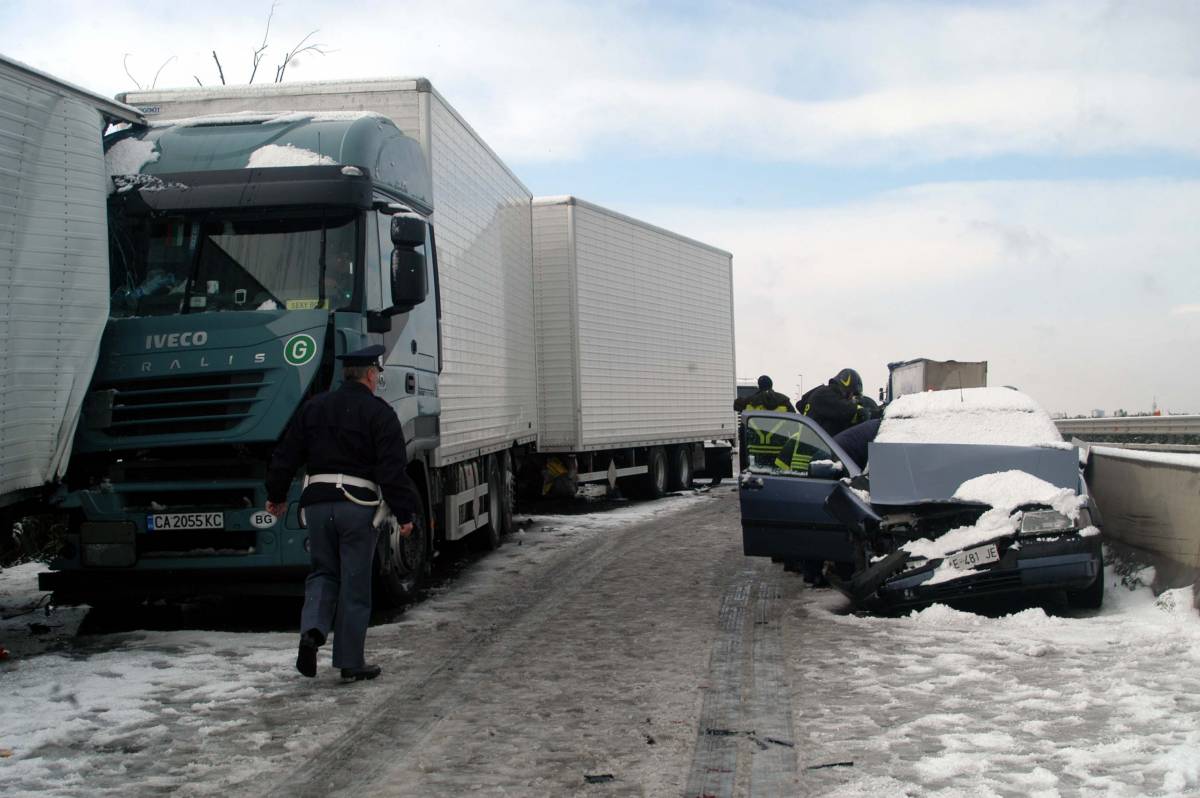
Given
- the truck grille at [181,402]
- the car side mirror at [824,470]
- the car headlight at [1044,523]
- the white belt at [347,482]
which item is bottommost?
the car headlight at [1044,523]

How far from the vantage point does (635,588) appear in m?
10.9

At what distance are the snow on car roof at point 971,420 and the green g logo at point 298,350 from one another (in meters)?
4.52

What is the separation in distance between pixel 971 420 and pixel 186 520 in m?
6.05

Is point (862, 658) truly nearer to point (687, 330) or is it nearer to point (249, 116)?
point (249, 116)

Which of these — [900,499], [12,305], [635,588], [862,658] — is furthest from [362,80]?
[862,658]

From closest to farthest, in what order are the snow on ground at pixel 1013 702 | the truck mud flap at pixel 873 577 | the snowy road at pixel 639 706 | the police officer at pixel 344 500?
the snow on ground at pixel 1013 702, the snowy road at pixel 639 706, the police officer at pixel 344 500, the truck mud flap at pixel 873 577

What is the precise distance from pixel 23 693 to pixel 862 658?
475 centimetres

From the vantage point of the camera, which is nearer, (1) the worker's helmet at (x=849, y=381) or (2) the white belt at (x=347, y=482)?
(2) the white belt at (x=347, y=482)

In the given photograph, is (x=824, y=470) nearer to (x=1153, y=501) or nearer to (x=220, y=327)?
(x=1153, y=501)

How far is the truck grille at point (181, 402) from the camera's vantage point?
8.49 m

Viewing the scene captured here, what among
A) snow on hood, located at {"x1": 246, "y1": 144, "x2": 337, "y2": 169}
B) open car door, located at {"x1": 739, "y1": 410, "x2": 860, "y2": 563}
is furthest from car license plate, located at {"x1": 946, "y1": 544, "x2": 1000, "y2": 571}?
snow on hood, located at {"x1": 246, "y1": 144, "x2": 337, "y2": 169}

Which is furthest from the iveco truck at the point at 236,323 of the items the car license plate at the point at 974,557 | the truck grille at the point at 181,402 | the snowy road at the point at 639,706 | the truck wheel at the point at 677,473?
the truck wheel at the point at 677,473

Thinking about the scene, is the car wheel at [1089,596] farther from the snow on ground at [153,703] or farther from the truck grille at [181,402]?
the truck grille at [181,402]

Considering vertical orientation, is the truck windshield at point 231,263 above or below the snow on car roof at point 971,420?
above
